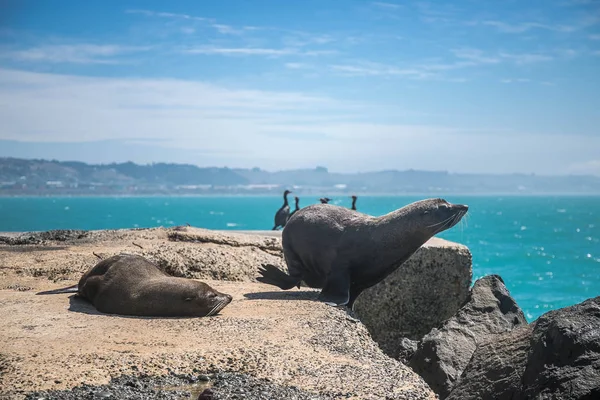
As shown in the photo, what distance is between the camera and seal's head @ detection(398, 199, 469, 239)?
9.11 meters

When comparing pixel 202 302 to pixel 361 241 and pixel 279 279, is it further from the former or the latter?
pixel 361 241

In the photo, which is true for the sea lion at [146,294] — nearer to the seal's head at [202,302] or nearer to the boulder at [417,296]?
the seal's head at [202,302]

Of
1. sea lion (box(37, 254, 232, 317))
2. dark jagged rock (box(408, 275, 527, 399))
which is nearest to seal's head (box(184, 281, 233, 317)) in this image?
sea lion (box(37, 254, 232, 317))

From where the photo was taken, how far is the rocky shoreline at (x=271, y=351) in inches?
225

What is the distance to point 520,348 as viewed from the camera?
6.45 metres

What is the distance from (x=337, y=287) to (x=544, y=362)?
3561mm

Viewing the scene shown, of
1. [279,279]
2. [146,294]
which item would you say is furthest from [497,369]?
[279,279]

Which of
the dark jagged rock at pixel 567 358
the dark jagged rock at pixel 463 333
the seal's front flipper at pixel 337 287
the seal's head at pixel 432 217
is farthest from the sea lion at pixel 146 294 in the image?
the dark jagged rock at pixel 567 358

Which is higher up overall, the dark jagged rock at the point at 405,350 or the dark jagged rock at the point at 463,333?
the dark jagged rock at the point at 463,333

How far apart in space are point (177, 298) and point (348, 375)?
2386 mm

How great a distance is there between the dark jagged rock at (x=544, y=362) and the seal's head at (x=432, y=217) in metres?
2.46

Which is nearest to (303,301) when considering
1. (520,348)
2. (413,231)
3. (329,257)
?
(329,257)

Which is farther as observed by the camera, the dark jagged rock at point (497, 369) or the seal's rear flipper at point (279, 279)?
the seal's rear flipper at point (279, 279)

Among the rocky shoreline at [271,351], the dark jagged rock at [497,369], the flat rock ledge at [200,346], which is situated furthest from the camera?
the dark jagged rock at [497,369]
